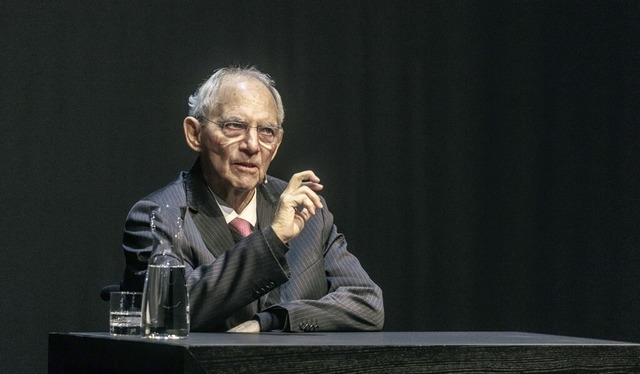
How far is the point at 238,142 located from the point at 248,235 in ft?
1.13

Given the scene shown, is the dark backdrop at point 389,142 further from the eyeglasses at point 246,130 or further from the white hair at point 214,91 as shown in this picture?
the eyeglasses at point 246,130

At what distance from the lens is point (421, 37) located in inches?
174

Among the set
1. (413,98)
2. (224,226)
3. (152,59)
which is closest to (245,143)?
(224,226)

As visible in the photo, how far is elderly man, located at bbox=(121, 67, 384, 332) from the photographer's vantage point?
260cm

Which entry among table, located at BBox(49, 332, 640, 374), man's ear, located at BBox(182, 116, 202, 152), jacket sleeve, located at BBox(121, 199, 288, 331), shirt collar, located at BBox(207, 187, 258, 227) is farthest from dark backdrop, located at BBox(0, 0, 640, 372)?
table, located at BBox(49, 332, 640, 374)

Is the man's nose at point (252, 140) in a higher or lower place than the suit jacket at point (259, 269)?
higher

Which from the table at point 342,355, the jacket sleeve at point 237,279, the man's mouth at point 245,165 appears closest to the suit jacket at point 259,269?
the jacket sleeve at point 237,279

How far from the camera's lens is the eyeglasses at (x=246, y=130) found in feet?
9.94

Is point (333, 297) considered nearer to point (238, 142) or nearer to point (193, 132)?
point (238, 142)

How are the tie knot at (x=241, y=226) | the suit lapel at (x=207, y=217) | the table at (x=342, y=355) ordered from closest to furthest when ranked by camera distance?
1. the table at (x=342, y=355)
2. the suit lapel at (x=207, y=217)
3. the tie knot at (x=241, y=226)

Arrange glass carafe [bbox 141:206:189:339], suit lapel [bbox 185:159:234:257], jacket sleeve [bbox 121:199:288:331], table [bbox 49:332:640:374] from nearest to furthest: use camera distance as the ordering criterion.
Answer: table [bbox 49:332:640:374], glass carafe [bbox 141:206:189:339], jacket sleeve [bbox 121:199:288:331], suit lapel [bbox 185:159:234:257]

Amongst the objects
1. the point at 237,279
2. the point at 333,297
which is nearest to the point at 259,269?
the point at 237,279

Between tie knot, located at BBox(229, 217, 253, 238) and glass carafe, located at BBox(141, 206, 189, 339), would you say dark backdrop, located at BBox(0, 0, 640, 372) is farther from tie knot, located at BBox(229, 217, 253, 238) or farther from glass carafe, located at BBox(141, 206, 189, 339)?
glass carafe, located at BBox(141, 206, 189, 339)

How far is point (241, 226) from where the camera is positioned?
3.03 meters
